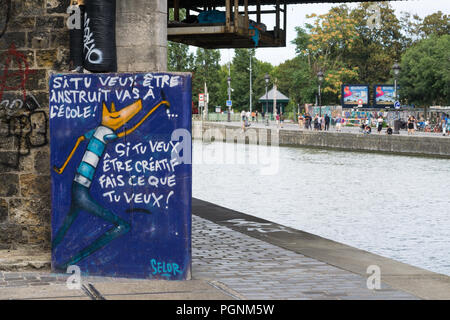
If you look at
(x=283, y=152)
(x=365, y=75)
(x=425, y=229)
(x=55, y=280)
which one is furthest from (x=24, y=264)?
(x=365, y=75)

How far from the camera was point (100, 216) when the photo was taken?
24.4 ft

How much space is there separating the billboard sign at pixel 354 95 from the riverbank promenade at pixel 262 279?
202 feet

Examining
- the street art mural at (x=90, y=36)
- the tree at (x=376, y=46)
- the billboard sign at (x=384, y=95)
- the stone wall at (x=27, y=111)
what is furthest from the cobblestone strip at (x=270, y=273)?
the tree at (x=376, y=46)

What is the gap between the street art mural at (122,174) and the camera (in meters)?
7.26

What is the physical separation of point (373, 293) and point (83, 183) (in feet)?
9.61

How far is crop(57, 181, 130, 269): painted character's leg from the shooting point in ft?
24.2

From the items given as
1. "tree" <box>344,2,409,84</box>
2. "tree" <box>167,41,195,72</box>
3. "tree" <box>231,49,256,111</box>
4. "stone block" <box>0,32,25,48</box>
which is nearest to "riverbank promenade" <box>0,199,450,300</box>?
"stone block" <box>0,32,25,48</box>

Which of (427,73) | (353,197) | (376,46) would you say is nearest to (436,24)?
(376,46)

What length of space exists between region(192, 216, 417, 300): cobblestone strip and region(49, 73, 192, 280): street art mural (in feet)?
2.14

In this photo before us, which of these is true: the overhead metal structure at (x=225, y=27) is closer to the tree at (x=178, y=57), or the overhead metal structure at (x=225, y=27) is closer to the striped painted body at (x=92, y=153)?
the striped painted body at (x=92, y=153)

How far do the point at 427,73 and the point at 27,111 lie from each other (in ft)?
226

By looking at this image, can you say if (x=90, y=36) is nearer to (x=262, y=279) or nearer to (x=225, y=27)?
(x=262, y=279)

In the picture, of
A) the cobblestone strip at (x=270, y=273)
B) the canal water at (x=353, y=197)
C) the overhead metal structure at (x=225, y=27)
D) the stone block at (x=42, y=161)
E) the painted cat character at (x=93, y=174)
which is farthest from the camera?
the overhead metal structure at (x=225, y=27)

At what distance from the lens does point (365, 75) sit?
98.0 m
